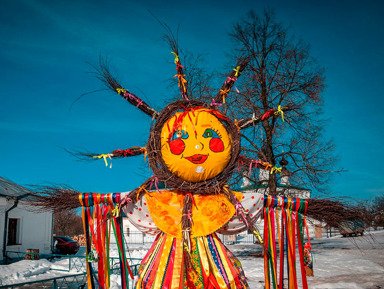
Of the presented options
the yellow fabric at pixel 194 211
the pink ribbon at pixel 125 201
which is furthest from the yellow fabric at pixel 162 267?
the pink ribbon at pixel 125 201

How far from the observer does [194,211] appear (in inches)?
182

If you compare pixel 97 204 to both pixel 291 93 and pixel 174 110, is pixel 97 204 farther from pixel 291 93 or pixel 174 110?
pixel 291 93

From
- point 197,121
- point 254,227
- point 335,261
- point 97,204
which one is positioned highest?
point 197,121

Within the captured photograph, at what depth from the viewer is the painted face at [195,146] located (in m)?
4.59

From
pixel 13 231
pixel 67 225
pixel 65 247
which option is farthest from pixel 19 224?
pixel 67 225

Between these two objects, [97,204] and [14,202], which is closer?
[97,204]

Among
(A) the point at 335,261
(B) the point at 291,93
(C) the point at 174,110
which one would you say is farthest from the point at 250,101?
(C) the point at 174,110

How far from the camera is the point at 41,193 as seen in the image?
488 cm

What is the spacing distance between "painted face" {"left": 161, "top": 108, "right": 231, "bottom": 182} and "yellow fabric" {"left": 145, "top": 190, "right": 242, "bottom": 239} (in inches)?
11.8

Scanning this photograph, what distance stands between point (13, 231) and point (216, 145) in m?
14.8

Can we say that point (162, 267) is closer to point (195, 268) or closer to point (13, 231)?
point (195, 268)

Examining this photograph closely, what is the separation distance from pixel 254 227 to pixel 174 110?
5.94 feet

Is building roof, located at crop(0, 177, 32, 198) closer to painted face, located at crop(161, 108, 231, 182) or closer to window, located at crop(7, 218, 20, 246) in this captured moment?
window, located at crop(7, 218, 20, 246)

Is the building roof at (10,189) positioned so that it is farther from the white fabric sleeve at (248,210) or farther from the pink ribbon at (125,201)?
the white fabric sleeve at (248,210)
